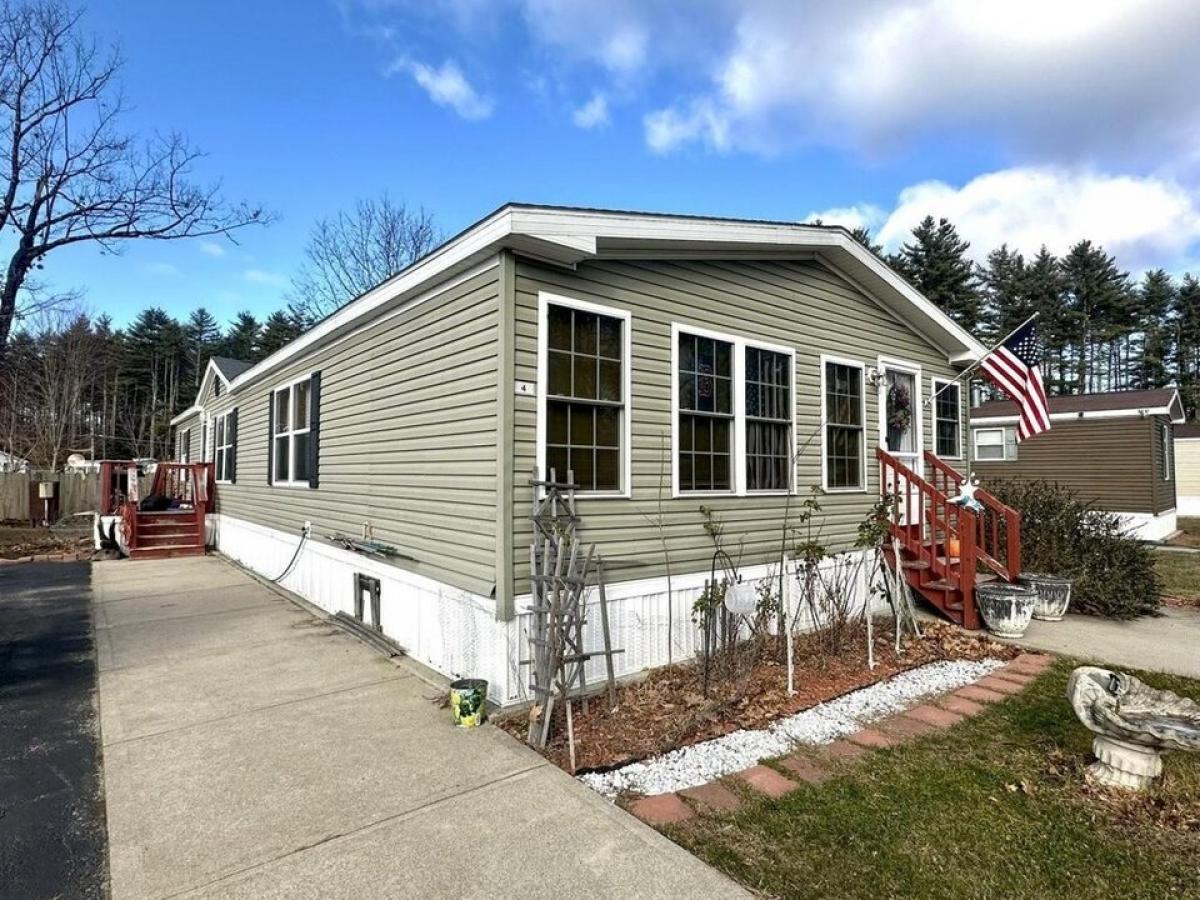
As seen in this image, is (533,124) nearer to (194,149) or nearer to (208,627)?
(194,149)

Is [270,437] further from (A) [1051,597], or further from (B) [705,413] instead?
(A) [1051,597]

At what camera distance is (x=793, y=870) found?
8.51 feet

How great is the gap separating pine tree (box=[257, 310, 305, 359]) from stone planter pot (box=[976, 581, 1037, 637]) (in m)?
40.4

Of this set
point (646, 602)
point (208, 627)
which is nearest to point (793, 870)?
point (646, 602)

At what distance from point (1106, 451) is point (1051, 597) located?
39.5 ft

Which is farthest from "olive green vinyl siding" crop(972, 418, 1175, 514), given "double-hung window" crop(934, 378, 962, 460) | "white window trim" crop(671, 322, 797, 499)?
"white window trim" crop(671, 322, 797, 499)

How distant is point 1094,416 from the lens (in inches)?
639

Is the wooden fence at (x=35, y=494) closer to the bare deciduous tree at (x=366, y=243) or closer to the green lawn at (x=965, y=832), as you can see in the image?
the bare deciduous tree at (x=366, y=243)

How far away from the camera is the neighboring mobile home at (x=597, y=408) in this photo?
4426mm

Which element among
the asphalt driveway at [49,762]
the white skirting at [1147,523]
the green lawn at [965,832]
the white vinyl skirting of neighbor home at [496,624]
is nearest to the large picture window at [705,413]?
the white vinyl skirting of neighbor home at [496,624]

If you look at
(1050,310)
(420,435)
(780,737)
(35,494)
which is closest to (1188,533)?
(780,737)

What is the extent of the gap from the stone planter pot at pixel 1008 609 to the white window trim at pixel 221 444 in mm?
11816

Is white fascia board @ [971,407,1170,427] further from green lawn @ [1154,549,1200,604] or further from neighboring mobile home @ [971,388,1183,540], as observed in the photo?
green lawn @ [1154,549,1200,604]

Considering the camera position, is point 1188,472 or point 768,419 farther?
point 1188,472
